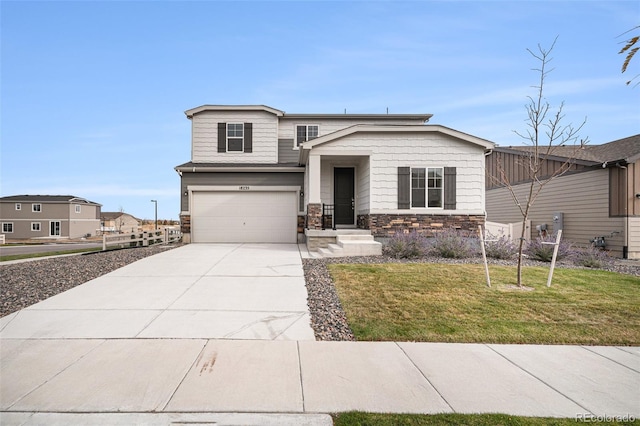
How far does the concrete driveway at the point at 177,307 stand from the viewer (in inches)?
200

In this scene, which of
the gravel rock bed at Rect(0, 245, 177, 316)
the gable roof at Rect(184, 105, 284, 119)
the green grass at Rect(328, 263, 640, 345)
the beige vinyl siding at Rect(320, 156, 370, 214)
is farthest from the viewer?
the gable roof at Rect(184, 105, 284, 119)

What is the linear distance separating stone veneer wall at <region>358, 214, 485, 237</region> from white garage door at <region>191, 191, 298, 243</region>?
5284 millimetres

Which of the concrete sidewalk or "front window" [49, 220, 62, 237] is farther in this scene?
"front window" [49, 220, 62, 237]

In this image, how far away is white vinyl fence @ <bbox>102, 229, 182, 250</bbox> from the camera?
15.6m

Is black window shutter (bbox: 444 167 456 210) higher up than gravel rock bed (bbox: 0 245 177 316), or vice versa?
black window shutter (bbox: 444 167 456 210)

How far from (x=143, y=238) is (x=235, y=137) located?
6658 mm

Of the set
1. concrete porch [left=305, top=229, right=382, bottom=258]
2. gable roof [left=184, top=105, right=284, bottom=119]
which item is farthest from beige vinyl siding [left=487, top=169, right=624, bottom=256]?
gable roof [left=184, top=105, right=284, bottom=119]

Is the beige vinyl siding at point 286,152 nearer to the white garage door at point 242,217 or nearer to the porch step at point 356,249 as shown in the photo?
the white garage door at point 242,217

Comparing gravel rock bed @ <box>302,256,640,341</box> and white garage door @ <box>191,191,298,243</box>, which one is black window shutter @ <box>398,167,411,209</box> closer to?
gravel rock bed @ <box>302,256,640,341</box>

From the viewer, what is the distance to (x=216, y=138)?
18422 millimetres

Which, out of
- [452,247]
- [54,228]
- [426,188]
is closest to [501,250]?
Result: [452,247]

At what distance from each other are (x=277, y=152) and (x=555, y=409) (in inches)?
654

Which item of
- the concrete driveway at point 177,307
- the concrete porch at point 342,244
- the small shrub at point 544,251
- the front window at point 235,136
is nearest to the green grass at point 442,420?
the concrete driveway at point 177,307

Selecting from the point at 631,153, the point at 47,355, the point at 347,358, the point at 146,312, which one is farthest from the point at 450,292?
the point at 631,153
